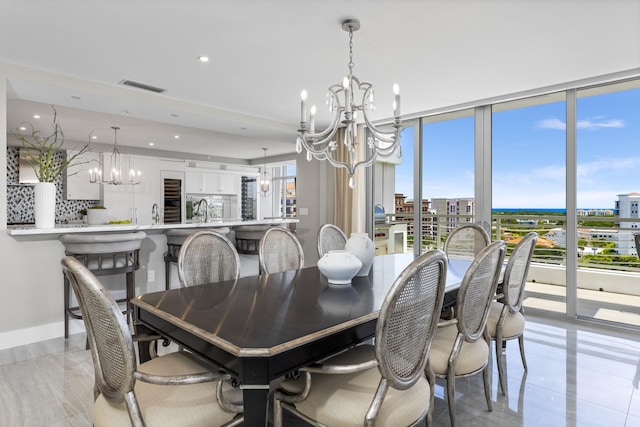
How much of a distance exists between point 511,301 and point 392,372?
55.8 inches

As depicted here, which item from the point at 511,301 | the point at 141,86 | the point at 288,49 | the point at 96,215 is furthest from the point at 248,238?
the point at 96,215

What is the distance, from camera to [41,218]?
10.5 feet

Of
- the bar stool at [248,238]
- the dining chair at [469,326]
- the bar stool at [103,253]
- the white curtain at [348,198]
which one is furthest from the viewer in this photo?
the white curtain at [348,198]

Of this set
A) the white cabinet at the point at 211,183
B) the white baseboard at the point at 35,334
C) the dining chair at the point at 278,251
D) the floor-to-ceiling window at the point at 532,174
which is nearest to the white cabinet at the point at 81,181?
the white cabinet at the point at 211,183

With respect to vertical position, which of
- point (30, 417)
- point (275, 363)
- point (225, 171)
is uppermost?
point (225, 171)

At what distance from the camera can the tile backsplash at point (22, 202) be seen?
6242 millimetres

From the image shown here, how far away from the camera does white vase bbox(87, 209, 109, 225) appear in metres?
6.27

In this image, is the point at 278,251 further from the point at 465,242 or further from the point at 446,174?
the point at 446,174

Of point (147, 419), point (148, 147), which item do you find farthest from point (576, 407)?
point (148, 147)

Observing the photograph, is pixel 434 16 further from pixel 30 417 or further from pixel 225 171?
pixel 225 171

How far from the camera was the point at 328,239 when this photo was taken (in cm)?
321

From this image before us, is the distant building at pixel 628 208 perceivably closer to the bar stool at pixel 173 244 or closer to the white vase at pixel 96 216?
the bar stool at pixel 173 244

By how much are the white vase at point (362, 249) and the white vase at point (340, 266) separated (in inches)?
6.5

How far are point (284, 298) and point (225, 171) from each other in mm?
7570
